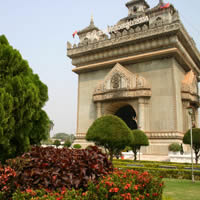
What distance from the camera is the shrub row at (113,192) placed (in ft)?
13.4

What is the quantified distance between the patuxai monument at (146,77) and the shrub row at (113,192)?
2254cm

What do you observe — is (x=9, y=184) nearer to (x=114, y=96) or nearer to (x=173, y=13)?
(x=114, y=96)

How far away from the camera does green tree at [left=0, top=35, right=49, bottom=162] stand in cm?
571

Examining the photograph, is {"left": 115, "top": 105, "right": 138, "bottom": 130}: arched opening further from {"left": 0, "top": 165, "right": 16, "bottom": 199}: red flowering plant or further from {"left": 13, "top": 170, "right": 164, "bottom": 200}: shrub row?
{"left": 13, "top": 170, "right": 164, "bottom": 200}: shrub row

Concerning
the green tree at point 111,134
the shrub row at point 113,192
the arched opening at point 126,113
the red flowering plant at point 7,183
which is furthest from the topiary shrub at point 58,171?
the arched opening at point 126,113

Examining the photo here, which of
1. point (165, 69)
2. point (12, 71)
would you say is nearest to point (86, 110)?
point (165, 69)

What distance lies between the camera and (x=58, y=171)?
4855 millimetres

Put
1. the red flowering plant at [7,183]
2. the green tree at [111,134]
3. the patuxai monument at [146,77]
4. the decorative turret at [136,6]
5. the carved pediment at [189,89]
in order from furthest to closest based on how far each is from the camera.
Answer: the decorative turret at [136,6] < the carved pediment at [189,89] < the patuxai monument at [146,77] < the green tree at [111,134] < the red flowering plant at [7,183]

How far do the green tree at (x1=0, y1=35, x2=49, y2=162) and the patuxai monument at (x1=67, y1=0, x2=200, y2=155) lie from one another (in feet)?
72.1

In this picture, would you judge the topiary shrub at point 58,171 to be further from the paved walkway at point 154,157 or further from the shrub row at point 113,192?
the paved walkway at point 154,157

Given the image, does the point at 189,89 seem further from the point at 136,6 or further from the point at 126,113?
the point at 136,6

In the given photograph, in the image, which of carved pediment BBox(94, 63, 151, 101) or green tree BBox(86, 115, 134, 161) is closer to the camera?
green tree BBox(86, 115, 134, 161)

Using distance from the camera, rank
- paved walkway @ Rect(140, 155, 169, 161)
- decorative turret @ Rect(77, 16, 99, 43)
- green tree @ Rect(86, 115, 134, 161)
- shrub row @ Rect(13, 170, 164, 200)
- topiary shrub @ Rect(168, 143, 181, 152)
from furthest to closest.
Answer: decorative turret @ Rect(77, 16, 99, 43) < topiary shrub @ Rect(168, 143, 181, 152) < paved walkway @ Rect(140, 155, 169, 161) < green tree @ Rect(86, 115, 134, 161) < shrub row @ Rect(13, 170, 164, 200)

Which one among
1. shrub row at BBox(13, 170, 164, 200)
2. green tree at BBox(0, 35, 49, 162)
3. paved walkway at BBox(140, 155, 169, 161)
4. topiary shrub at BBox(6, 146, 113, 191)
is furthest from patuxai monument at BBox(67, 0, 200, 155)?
shrub row at BBox(13, 170, 164, 200)
